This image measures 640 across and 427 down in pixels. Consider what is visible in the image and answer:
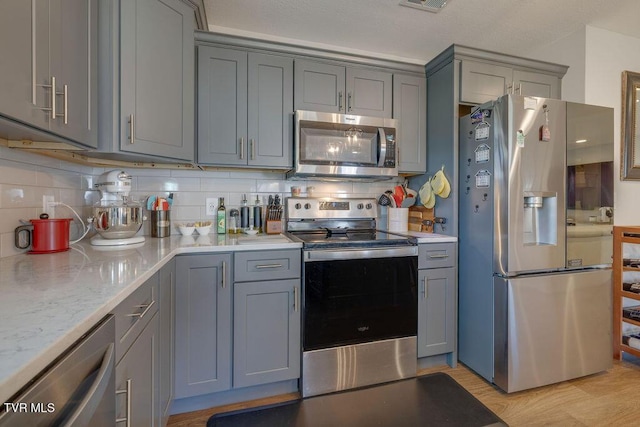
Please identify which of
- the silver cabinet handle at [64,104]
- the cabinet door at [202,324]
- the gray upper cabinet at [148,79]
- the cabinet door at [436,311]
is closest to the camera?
the silver cabinet handle at [64,104]

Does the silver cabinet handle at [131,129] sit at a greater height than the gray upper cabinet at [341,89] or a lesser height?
lesser

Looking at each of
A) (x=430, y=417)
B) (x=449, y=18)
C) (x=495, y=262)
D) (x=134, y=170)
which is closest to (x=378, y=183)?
(x=495, y=262)

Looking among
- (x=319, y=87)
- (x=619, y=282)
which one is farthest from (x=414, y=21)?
(x=619, y=282)

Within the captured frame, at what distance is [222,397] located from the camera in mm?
1767

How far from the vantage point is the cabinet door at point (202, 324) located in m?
1.61

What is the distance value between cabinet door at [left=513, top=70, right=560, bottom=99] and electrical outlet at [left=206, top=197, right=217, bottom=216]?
8.28ft

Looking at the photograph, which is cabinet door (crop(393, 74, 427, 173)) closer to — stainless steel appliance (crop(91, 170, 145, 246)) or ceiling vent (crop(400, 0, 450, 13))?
ceiling vent (crop(400, 0, 450, 13))

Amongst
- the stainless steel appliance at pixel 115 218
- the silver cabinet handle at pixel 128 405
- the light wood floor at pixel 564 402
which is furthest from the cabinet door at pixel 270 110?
the light wood floor at pixel 564 402

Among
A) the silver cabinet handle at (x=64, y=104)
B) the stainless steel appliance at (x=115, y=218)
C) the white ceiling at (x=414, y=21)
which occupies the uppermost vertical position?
the white ceiling at (x=414, y=21)

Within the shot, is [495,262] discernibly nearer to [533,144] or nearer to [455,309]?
[455,309]

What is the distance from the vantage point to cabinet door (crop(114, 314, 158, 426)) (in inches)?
34.7

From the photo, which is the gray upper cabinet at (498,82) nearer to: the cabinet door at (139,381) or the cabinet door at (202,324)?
the cabinet door at (202,324)

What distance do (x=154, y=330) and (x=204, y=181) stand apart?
4.13 ft

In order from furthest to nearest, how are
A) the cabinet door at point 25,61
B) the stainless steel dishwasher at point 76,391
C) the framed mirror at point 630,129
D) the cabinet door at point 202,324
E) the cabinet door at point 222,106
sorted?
the framed mirror at point 630,129
the cabinet door at point 222,106
the cabinet door at point 202,324
the cabinet door at point 25,61
the stainless steel dishwasher at point 76,391
